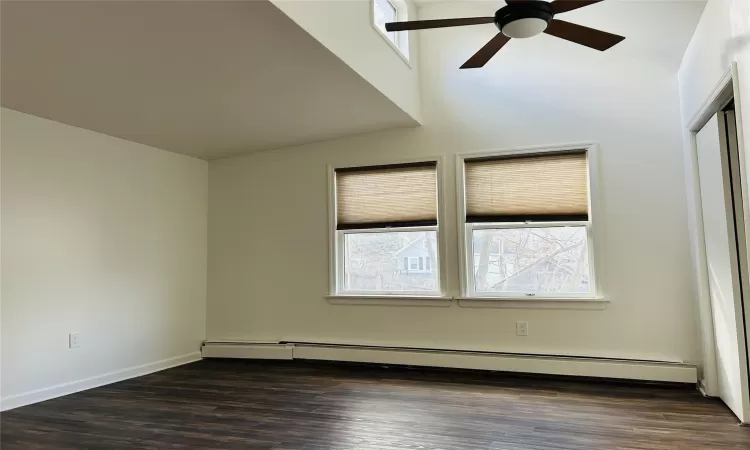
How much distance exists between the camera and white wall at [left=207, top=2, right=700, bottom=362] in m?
3.94

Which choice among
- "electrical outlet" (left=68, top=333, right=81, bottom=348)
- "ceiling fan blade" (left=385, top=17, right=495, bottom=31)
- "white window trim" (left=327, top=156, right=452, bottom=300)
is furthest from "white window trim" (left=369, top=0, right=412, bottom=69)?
"electrical outlet" (left=68, top=333, right=81, bottom=348)

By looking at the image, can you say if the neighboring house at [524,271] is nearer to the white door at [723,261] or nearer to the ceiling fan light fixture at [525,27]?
the white door at [723,261]

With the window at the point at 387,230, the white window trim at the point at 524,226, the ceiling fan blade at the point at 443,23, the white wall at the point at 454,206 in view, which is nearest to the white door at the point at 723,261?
the white wall at the point at 454,206

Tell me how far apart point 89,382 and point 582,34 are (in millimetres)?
4432

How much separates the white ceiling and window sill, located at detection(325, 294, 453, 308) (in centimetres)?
162

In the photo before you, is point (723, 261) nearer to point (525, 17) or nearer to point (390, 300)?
point (525, 17)

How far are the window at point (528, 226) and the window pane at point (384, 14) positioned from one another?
1352 millimetres

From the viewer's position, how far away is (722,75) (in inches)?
107

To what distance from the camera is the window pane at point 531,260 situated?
13.8ft

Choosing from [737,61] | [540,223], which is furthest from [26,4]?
[540,223]

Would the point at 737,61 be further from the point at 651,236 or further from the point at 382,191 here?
the point at 382,191

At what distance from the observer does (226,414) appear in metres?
3.27

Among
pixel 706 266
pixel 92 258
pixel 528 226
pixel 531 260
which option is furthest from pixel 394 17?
pixel 92 258

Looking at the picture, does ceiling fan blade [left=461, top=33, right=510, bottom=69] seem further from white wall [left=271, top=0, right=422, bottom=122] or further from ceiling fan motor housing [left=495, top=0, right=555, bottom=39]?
white wall [left=271, top=0, right=422, bottom=122]
